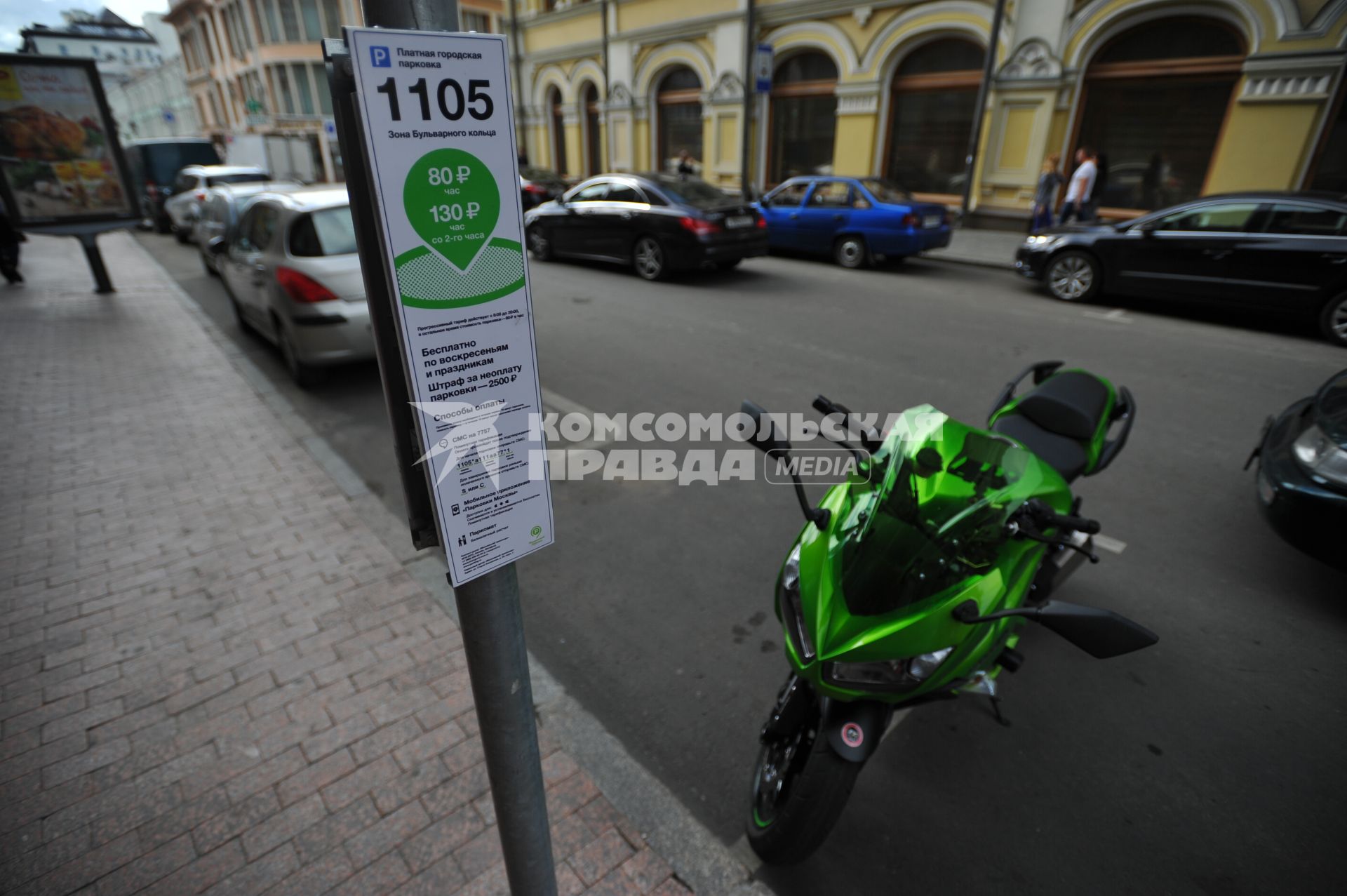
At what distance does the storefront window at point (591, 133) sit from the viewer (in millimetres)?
24141

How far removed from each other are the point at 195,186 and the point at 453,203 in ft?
67.5

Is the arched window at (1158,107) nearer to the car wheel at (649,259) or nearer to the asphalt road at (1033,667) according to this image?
the asphalt road at (1033,667)

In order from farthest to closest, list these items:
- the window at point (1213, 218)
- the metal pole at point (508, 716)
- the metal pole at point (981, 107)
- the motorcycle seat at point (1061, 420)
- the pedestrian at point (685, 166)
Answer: the pedestrian at point (685, 166)
the metal pole at point (981, 107)
the window at point (1213, 218)
the motorcycle seat at point (1061, 420)
the metal pole at point (508, 716)

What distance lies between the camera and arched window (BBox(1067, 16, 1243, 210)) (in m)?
12.3

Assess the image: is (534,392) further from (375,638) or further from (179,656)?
(179,656)

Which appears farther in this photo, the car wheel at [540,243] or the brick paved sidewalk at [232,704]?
the car wheel at [540,243]

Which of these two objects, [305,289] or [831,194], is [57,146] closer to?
[305,289]

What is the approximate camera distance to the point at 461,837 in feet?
7.63

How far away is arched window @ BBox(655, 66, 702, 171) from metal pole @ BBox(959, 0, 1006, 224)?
336 inches

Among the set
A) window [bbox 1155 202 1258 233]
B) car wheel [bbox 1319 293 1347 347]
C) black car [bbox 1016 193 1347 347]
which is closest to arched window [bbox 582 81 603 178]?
black car [bbox 1016 193 1347 347]

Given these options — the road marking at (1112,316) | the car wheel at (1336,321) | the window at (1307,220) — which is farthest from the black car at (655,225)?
the car wheel at (1336,321)

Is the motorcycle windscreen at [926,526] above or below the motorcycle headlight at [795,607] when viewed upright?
above

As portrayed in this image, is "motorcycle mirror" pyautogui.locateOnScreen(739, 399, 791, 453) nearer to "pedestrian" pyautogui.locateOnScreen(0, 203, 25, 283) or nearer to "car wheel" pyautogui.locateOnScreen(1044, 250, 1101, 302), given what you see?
"car wheel" pyautogui.locateOnScreen(1044, 250, 1101, 302)

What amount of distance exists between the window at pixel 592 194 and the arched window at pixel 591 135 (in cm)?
1337
